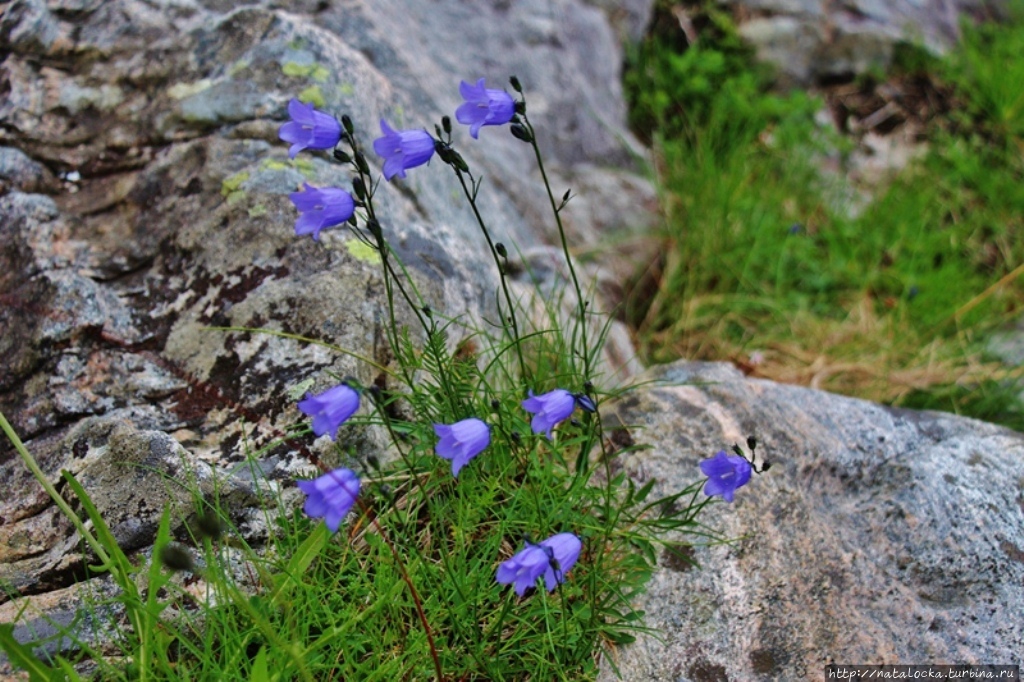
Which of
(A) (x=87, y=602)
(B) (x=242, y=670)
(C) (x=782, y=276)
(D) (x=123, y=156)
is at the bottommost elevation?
(C) (x=782, y=276)

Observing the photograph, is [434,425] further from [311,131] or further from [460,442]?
[311,131]

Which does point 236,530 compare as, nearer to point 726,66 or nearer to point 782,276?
point 782,276

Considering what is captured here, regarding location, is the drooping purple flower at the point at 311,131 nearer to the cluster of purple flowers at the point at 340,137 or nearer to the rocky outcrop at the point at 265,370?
the cluster of purple flowers at the point at 340,137

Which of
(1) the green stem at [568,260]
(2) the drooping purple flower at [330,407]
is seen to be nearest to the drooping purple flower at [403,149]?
(1) the green stem at [568,260]

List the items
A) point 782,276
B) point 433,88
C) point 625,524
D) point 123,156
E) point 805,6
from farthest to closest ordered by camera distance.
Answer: point 805,6 → point 782,276 → point 433,88 → point 123,156 → point 625,524

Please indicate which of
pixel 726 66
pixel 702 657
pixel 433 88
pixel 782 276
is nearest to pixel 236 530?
pixel 702 657
